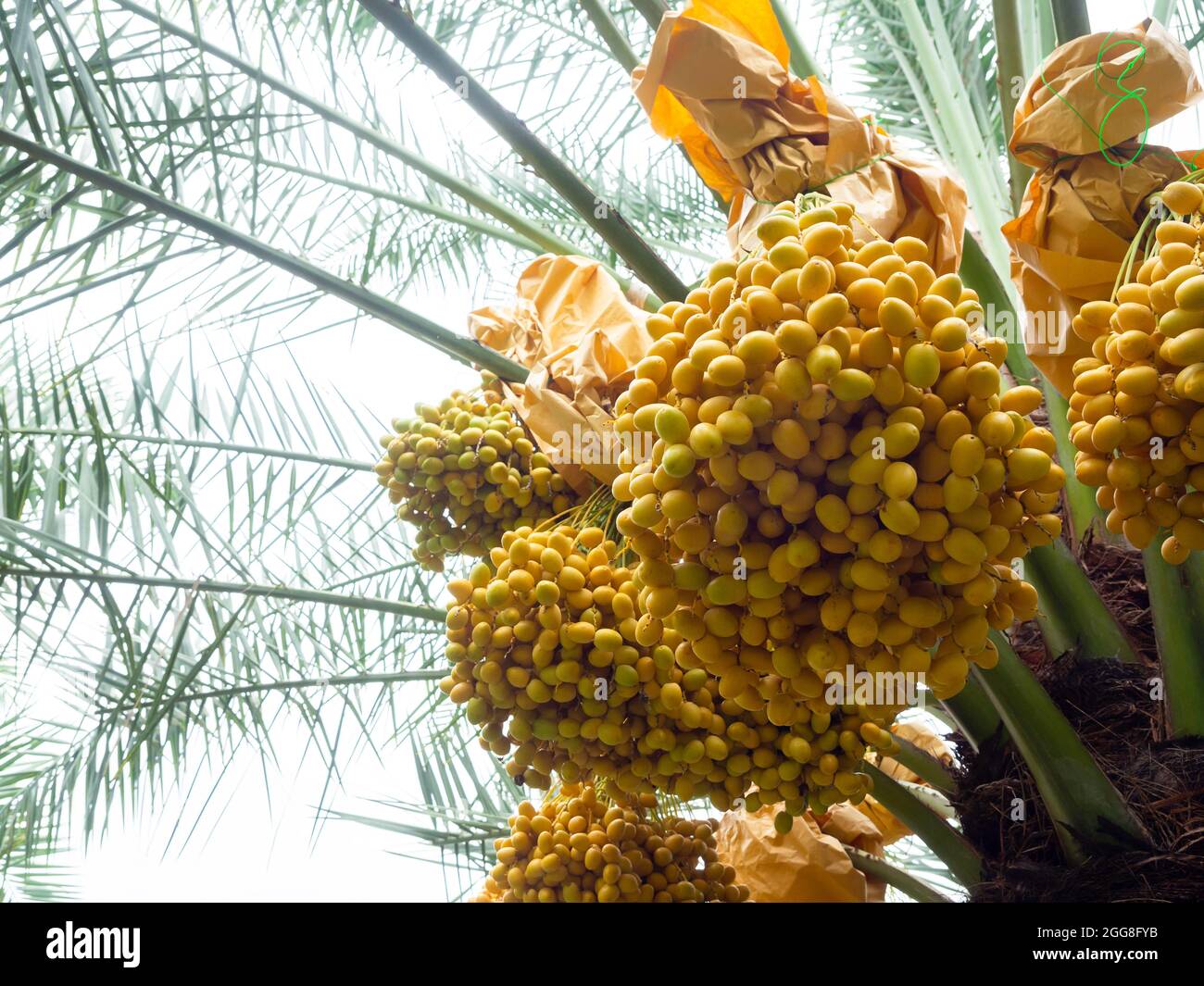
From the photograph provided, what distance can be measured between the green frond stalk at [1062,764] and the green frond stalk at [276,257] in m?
0.92

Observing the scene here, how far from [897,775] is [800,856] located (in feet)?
1.79

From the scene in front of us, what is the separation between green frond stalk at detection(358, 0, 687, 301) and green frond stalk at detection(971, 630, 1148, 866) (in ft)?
2.32

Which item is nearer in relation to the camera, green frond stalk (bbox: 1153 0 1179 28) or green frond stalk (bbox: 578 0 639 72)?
green frond stalk (bbox: 578 0 639 72)

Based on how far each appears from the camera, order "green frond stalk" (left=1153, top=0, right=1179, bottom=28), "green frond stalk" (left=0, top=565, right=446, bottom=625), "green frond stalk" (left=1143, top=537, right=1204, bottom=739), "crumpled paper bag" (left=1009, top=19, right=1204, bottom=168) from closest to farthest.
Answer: "crumpled paper bag" (left=1009, top=19, right=1204, bottom=168) → "green frond stalk" (left=1143, top=537, right=1204, bottom=739) → "green frond stalk" (left=0, top=565, right=446, bottom=625) → "green frond stalk" (left=1153, top=0, right=1179, bottom=28)

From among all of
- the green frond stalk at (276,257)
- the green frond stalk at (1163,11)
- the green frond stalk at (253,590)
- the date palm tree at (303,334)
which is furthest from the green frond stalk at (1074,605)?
the green frond stalk at (1163,11)

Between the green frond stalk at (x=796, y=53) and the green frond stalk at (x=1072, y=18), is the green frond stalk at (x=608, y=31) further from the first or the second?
the green frond stalk at (x=1072, y=18)

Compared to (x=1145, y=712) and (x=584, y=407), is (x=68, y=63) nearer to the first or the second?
(x=584, y=407)

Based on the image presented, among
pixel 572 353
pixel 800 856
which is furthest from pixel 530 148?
pixel 800 856

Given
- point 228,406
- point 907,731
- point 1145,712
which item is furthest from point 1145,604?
point 228,406

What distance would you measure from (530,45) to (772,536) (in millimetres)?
2321

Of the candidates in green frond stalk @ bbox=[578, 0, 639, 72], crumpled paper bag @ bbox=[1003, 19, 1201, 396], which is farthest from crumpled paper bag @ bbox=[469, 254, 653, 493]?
crumpled paper bag @ bbox=[1003, 19, 1201, 396]

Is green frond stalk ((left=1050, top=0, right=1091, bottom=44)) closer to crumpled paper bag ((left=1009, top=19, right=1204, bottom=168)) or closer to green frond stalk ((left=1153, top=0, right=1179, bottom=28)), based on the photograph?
crumpled paper bag ((left=1009, top=19, right=1204, bottom=168))

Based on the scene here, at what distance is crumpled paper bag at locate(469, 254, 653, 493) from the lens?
5.45 feet

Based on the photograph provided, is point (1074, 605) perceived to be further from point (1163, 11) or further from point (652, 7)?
point (1163, 11)
